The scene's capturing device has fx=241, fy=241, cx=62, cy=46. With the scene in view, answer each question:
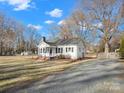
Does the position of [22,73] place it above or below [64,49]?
below

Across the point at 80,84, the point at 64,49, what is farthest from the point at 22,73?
the point at 64,49

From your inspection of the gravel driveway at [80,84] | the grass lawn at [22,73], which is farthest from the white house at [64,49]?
the gravel driveway at [80,84]

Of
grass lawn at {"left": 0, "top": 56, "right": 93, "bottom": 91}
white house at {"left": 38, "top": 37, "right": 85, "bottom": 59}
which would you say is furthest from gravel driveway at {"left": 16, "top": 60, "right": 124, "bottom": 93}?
white house at {"left": 38, "top": 37, "right": 85, "bottom": 59}

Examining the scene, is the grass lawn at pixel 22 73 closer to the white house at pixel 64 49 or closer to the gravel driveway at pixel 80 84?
the gravel driveway at pixel 80 84

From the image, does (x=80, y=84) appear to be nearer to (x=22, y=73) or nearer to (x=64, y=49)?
(x=22, y=73)

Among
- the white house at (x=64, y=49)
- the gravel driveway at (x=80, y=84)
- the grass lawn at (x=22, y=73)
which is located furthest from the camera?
the white house at (x=64, y=49)

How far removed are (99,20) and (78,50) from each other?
30.6 feet

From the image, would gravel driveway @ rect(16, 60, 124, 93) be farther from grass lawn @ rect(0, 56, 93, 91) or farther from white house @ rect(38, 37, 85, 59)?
white house @ rect(38, 37, 85, 59)

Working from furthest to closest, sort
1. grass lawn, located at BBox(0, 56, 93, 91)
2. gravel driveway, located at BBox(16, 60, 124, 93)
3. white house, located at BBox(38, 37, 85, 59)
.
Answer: white house, located at BBox(38, 37, 85, 59)
grass lawn, located at BBox(0, 56, 93, 91)
gravel driveway, located at BBox(16, 60, 124, 93)

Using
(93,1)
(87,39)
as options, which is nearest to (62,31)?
(87,39)

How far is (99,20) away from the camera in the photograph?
52.6 metres

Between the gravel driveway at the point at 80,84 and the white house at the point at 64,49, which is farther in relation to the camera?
the white house at the point at 64,49

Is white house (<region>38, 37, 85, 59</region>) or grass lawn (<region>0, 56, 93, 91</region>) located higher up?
white house (<region>38, 37, 85, 59</region>)

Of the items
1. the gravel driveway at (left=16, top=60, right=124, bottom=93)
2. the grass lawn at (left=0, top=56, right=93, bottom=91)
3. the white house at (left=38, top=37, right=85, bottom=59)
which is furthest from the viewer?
the white house at (left=38, top=37, right=85, bottom=59)
